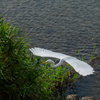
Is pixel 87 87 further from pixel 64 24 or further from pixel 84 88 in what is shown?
pixel 64 24

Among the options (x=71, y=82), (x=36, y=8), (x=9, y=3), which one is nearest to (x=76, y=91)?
(x=71, y=82)

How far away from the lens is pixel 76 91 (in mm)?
6074

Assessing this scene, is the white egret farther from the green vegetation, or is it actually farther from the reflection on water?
the green vegetation

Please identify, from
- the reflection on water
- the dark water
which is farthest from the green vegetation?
the dark water

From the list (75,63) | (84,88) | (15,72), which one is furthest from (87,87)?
(15,72)

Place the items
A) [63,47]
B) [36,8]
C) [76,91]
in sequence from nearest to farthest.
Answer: [76,91] → [63,47] → [36,8]

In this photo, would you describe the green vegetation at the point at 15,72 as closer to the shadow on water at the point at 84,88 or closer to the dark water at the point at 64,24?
the shadow on water at the point at 84,88

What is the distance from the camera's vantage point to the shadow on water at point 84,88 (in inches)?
234

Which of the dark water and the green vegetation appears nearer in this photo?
the green vegetation

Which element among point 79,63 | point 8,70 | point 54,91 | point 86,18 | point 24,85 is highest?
point 8,70

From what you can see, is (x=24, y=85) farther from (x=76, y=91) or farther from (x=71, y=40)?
(x=71, y=40)

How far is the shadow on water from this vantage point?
5.94 m

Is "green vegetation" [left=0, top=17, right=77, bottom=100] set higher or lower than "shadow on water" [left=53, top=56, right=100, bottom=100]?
higher

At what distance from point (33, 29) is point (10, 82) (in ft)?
17.5
